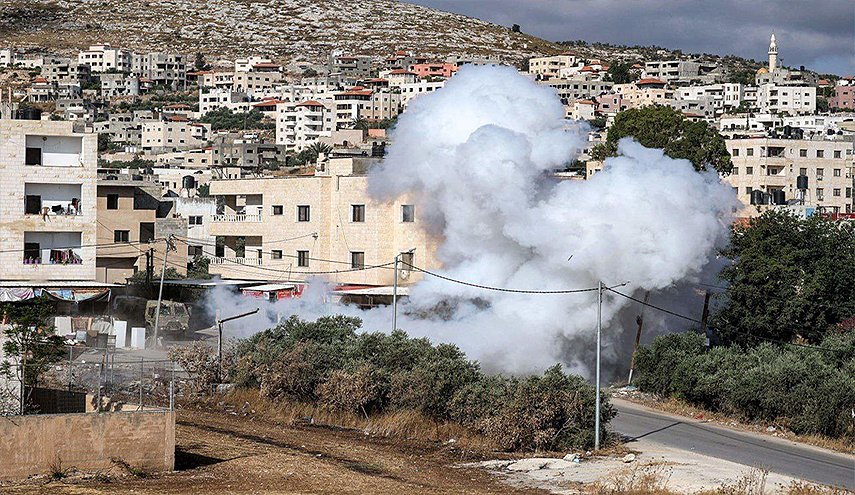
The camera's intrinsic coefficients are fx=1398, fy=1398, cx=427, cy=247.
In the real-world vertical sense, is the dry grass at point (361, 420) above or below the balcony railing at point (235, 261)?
below

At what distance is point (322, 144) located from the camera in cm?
17275

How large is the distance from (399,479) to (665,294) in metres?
23.2

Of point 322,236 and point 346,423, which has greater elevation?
point 322,236

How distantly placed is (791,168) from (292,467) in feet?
254

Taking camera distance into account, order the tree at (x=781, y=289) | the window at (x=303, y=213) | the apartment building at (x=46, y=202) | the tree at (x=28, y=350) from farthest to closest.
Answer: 1. the window at (x=303, y=213)
2. the apartment building at (x=46, y=202)
3. the tree at (x=781, y=289)
4. the tree at (x=28, y=350)

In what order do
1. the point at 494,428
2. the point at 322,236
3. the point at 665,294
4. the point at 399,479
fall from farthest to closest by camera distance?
the point at 322,236
the point at 665,294
the point at 494,428
the point at 399,479

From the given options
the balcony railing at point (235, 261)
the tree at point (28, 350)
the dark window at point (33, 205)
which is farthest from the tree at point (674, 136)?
the tree at point (28, 350)

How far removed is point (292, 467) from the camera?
31.8 meters

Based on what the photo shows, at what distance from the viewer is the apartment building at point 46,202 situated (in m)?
60.1

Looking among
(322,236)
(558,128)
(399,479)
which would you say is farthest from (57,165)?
(399,479)

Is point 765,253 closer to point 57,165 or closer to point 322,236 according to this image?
Result: point 322,236

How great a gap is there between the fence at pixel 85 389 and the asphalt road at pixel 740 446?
1331cm

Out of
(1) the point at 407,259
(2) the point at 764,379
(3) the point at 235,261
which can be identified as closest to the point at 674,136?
(3) the point at 235,261

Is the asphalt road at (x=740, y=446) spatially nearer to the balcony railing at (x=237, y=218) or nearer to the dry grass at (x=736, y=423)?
the dry grass at (x=736, y=423)
